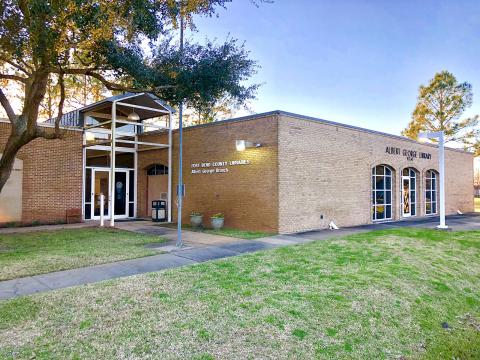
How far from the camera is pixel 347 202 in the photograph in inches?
611

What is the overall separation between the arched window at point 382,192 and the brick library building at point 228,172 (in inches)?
2.1

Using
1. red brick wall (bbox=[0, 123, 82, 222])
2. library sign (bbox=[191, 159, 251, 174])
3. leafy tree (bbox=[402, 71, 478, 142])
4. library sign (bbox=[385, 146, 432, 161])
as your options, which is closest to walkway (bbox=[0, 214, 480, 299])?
library sign (bbox=[191, 159, 251, 174])

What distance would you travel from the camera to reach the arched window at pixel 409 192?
1972 cm

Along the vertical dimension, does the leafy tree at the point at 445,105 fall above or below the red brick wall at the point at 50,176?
above

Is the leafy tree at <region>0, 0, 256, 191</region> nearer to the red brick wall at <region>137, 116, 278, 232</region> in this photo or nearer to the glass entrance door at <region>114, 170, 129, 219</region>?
the red brick wall at <region>137, 116, 278, 232</region>

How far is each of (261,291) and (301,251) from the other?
138 inches

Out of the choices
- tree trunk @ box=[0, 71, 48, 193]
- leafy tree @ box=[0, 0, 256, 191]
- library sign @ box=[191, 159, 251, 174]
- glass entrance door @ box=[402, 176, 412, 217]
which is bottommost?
glass entrance door @ box=[402, 176, 412, 217]

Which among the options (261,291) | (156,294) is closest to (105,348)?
(156,294)

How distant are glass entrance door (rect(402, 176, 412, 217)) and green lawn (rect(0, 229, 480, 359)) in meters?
12.0

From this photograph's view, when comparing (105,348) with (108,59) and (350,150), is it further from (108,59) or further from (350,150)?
(350,150)

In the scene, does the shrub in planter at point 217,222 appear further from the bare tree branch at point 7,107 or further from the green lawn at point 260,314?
the bare tree branch at point 7,107

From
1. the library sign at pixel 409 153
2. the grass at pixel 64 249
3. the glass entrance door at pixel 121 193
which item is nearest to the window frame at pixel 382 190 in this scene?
the library sign at pixel 409 153

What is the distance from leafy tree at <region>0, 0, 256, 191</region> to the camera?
8.00 meters

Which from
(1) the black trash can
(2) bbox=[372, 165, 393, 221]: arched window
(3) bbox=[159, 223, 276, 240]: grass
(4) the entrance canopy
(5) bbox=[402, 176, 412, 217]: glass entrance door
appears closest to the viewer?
(3) bbox=[159, 223, 276, 240]: grass
